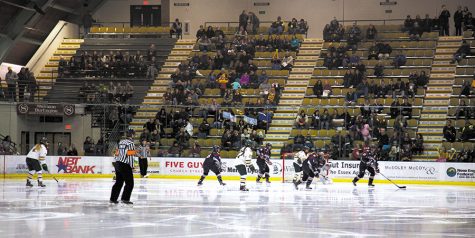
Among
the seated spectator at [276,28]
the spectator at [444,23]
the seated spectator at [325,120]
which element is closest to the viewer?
the seated spectator at [325,120]

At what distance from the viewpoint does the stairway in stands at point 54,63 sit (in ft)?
135

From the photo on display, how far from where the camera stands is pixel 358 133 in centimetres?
3209

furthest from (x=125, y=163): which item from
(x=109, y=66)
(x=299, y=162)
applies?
(x=109, y=66)

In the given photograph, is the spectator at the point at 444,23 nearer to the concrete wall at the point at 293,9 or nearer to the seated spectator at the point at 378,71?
the concrete wall at the point at 293,9

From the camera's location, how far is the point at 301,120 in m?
33.2

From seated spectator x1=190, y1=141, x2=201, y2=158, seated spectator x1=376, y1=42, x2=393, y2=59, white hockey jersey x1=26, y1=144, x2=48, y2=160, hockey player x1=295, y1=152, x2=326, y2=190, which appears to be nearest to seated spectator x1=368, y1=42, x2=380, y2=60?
seated spectator x1=376, y1=42, x2=393, y2=59

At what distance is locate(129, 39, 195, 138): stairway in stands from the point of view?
36156 mm

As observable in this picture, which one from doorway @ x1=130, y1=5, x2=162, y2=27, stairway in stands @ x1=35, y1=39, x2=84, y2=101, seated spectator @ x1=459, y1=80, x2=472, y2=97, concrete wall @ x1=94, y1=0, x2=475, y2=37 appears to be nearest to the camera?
seated spectator @ x1=459, y1=80, x2=472, y2=97

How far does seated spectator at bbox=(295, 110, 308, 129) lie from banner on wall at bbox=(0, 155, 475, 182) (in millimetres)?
1723

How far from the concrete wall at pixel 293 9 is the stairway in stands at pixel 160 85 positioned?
1.67m

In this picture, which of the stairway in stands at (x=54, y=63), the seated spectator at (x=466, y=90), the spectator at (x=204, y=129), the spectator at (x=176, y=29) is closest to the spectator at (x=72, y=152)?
the spectator at (x=204, y=129)

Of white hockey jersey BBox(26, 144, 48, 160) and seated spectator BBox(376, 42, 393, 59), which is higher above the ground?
seated spectator BBox(376, 42, 393, 59)

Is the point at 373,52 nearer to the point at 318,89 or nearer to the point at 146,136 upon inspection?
the point at 318,89

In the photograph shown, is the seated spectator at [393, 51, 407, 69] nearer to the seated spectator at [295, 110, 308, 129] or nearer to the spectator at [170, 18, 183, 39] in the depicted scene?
the seated spectator at [295, 110, 308, 129]
